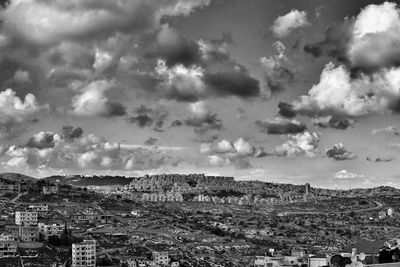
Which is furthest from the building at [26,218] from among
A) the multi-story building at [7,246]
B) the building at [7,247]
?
the building at [7,247]

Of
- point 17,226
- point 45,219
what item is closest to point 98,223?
point 45,219

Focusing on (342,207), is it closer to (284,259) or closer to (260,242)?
→ (260,242)

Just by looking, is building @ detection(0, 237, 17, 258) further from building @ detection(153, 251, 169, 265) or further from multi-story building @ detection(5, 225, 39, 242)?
building @ detection(153, 251, 169, 265)

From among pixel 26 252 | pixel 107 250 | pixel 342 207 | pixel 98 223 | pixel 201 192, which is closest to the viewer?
pixel 26 252

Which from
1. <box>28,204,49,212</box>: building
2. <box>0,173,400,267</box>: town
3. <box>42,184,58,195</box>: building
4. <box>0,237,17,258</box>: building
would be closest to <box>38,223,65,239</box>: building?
<box>0,173,400,267</box>: town

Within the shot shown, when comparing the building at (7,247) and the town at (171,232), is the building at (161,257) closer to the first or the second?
the town at (171,232)
